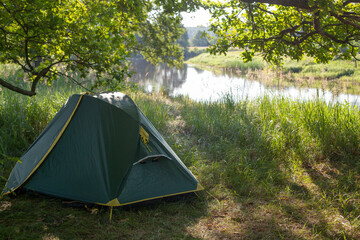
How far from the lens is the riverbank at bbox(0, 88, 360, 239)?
299cm

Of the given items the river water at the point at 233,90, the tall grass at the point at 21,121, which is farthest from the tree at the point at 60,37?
the river water at the point at 233,90

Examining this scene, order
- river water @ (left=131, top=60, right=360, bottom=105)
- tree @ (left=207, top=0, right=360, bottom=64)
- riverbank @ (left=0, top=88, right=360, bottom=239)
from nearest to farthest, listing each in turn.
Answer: riverbank @ (left=0, top=88, right=360, bottom=239), tree @ (left=207, top=0, right=360, bottom=64), river water @ (left=131, top=60, right=360, bottom=105)

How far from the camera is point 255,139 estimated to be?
5117 millimetres

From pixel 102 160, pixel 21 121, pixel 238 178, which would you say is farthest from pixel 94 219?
pixel 21 121

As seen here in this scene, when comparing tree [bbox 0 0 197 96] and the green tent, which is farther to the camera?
tree [bbox 0 0 197 96]

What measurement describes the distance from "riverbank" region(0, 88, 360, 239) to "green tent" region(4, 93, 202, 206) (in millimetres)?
179

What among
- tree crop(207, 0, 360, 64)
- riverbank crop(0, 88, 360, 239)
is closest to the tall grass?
riverbank crop(0, 88, 360, 239)

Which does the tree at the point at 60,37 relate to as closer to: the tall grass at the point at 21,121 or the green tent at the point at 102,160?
the green tent at the point at 102,160

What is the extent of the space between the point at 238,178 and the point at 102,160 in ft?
5.87

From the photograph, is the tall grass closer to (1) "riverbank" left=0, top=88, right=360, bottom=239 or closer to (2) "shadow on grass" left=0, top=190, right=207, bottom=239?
(1) "riverbank" left=0, top=88, right=360, bottom=239

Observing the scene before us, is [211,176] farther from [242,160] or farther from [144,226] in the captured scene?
[144,226]

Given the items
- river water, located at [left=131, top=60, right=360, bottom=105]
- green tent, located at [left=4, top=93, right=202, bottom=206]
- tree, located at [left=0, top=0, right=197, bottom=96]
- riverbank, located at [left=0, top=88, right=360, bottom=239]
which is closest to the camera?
riverbank, located at [left=0, top=88, right=360, bottom=239]

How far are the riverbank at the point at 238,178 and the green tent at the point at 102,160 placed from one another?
0.18 meters

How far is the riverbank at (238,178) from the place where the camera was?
299 cm
